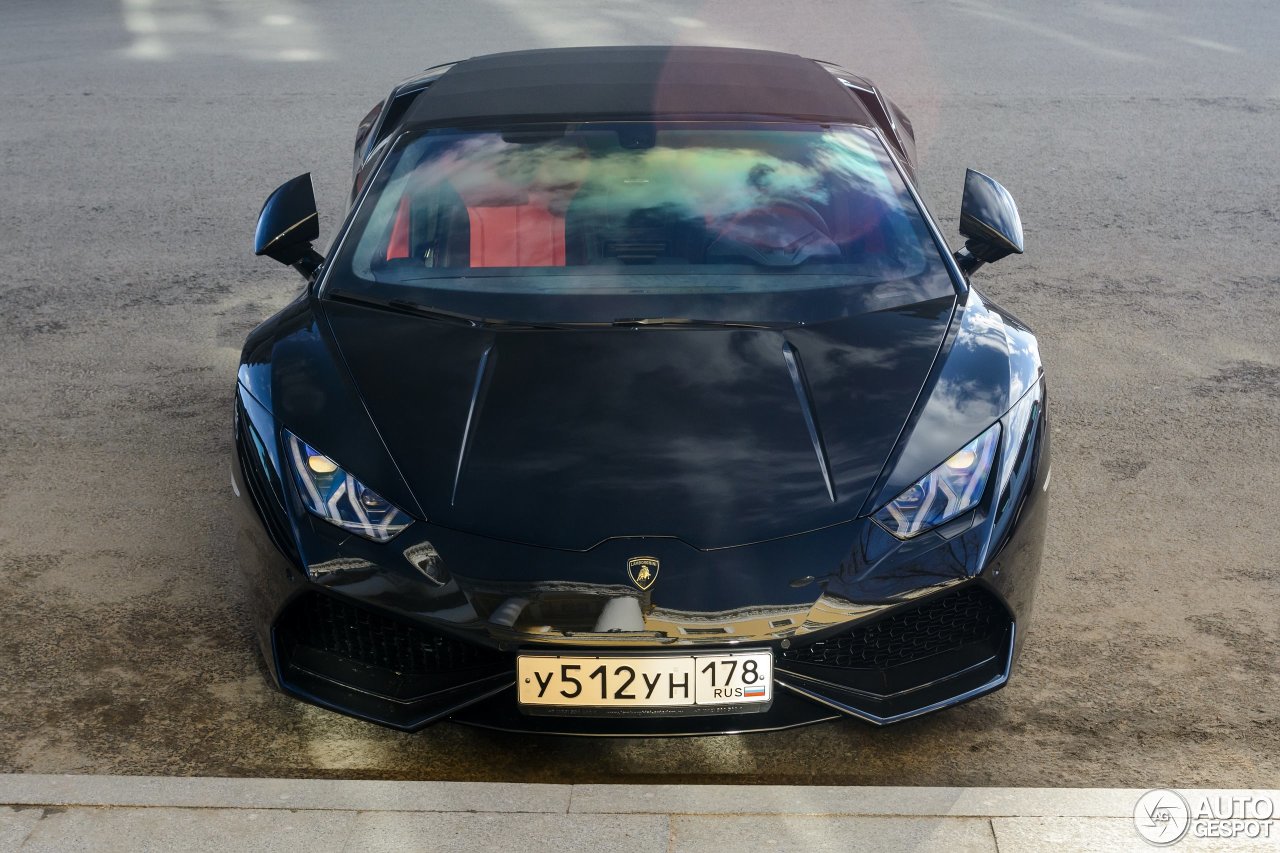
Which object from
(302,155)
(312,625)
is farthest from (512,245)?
(302,155)

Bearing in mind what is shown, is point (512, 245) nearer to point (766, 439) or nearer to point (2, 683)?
point (766, 439)

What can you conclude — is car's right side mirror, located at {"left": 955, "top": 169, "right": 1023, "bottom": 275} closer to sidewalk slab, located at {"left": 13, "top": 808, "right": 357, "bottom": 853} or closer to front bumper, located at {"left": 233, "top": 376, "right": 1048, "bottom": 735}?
front bumper, located at {"left": 233, "top": 376, "right": 1048, "bottom": 735}

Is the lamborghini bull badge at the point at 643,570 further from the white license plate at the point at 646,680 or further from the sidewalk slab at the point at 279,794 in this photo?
the sidewalk slab at the point at 279,794

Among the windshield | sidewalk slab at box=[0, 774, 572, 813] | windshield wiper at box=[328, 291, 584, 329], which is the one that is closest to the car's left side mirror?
the windshield

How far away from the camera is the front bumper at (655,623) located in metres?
2.74

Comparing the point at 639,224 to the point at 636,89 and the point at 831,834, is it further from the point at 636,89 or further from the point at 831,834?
the point at 831,834

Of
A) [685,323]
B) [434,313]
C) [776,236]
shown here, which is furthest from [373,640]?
[776,236]

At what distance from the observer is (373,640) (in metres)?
2.93

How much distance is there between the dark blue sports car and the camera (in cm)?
277

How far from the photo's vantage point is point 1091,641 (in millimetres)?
3635

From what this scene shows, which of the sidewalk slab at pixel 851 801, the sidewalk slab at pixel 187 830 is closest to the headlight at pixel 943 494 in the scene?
the sidewalk slab at pixel 851 801

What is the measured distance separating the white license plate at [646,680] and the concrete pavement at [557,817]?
0.18 meters

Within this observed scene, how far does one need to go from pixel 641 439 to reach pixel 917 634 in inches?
28.3

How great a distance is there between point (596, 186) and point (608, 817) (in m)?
1.91
